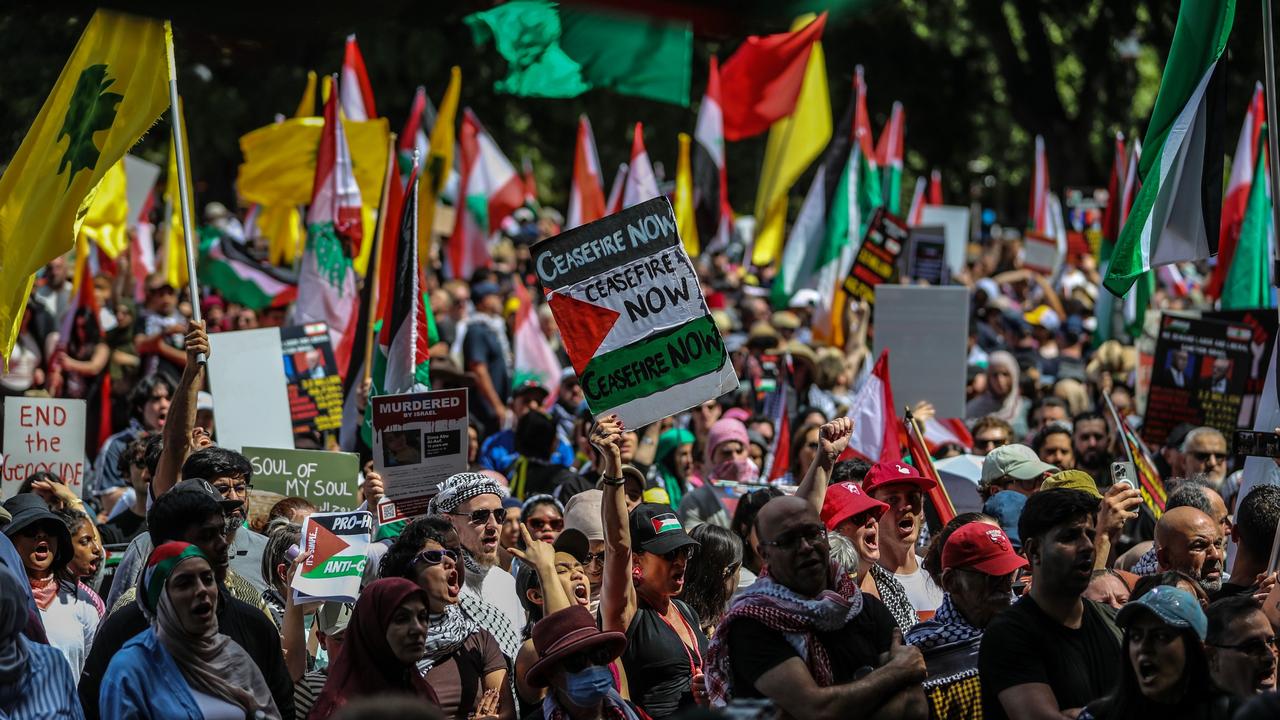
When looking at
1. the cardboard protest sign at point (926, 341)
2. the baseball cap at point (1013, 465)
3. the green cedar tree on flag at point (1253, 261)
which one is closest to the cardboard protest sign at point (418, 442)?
the baseball cap at point (1013, 465)

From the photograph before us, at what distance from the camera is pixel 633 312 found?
23.3 ft

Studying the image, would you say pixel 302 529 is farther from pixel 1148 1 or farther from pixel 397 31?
pixel 1148 1

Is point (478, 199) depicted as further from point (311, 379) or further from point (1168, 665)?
point (1168, 665)

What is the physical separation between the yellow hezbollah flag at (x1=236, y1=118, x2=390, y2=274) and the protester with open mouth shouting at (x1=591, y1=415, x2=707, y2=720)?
8222 millimetres

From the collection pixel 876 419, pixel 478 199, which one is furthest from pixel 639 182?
pixel 876 419

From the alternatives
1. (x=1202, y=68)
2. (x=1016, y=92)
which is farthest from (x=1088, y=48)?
(x=1202, y=68)

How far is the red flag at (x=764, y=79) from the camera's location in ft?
52.6

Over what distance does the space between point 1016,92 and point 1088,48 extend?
1.58 meters

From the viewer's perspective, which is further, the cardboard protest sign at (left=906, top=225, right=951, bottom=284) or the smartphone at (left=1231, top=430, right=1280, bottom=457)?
the cardboard protest sign at (left=906, top=225, right=951, bottom=284)

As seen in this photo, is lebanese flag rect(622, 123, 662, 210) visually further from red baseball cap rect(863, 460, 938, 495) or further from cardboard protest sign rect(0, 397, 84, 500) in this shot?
red baseball cap rect(863, 460, 938, 495)

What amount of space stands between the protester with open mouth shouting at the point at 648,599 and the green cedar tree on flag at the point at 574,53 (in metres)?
3.59

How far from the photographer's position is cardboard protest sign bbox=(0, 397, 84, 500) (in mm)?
8438

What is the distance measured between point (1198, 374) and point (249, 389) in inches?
219

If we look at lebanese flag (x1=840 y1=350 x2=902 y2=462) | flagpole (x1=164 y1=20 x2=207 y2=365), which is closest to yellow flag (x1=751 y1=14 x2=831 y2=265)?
lebanese flag (x1=840 y1=350 x2=902 y2=462)
